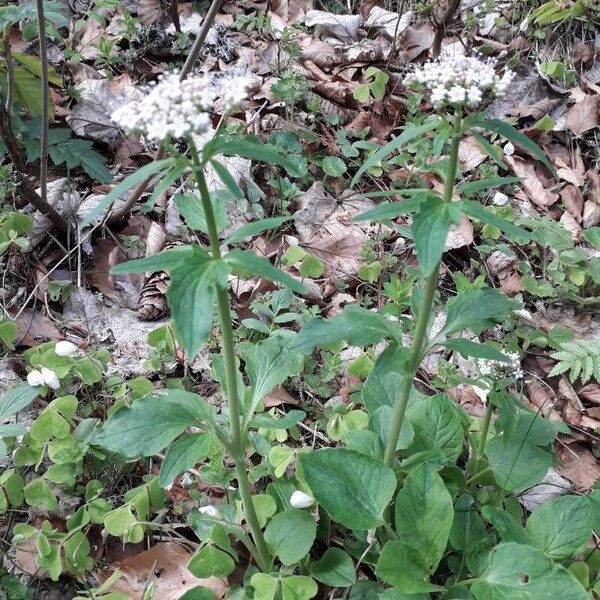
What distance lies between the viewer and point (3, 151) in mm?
3033

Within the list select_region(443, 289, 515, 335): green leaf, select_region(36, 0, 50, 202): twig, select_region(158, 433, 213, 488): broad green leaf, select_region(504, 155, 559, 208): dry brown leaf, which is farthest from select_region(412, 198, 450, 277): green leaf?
select_region(504, 155, 559, 208): dry brown leaf

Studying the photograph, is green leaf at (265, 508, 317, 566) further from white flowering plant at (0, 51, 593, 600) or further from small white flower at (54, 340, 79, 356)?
small white flower at (54, 340, 79, 356)

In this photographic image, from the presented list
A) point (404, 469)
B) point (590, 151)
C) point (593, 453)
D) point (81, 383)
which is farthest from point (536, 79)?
point (81, 383)

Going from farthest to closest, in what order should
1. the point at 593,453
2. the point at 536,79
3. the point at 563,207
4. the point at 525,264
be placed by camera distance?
1. the point at 536,79
2. the point at 563,207
3. the point at 525,264
4. the point at 593,453

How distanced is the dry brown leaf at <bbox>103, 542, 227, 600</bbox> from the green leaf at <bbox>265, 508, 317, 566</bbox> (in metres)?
0.27

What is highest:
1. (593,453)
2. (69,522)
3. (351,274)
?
(351,274)

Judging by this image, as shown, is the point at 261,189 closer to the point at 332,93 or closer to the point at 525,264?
the point at 332,93

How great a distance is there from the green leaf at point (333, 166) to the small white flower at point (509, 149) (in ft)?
3.49

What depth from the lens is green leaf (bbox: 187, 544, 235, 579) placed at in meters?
1.87

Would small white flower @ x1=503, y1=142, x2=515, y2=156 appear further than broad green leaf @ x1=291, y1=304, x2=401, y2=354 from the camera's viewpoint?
Yes

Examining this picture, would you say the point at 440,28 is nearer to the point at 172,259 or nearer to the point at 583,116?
the point at 583,116

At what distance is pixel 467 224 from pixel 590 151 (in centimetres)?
118

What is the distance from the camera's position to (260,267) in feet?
4.34

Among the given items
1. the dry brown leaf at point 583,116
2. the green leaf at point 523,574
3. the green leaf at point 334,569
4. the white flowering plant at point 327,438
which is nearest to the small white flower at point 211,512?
the white flowering plant at point 327,438
